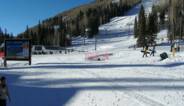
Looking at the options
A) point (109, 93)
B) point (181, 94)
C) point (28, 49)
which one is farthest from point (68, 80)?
point (28, 49)

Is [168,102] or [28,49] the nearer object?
[168,102]

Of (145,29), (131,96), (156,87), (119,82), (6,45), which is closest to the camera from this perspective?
(131,96)

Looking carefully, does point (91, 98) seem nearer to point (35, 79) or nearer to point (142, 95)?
point (142, 95)

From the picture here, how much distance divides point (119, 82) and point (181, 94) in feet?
18.1

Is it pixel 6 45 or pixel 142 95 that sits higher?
pixel 6 45

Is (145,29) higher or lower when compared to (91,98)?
higher

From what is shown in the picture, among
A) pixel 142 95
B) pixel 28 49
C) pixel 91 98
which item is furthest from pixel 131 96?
pixel 28 49

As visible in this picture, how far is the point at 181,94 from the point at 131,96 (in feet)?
7.61

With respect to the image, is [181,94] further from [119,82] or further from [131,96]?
[119,82]

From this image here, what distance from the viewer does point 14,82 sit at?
86.1 feet

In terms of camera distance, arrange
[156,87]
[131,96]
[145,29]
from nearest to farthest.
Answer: [131,96], [156,87], [145,29]

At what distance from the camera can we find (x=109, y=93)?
1989cm

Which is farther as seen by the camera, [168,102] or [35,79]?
[35,79]

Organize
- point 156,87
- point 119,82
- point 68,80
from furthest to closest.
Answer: point 68,80 < point 119,82 < point 156,87
